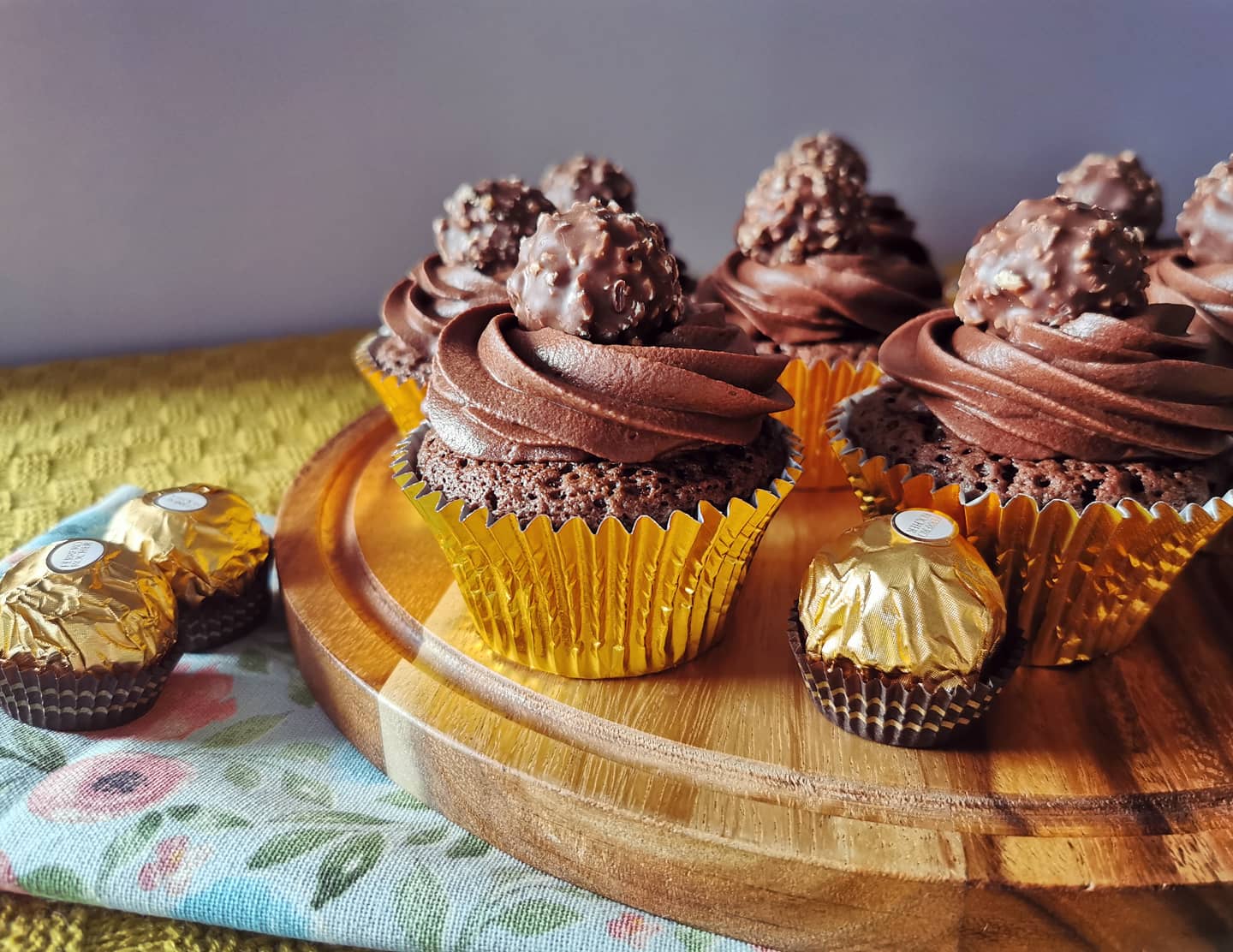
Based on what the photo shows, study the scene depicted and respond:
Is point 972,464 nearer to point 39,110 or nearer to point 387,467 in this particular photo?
point 387,467

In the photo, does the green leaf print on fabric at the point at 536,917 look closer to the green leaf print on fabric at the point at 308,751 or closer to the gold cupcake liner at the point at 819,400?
the green leaf print on fabric at the point at 308,751

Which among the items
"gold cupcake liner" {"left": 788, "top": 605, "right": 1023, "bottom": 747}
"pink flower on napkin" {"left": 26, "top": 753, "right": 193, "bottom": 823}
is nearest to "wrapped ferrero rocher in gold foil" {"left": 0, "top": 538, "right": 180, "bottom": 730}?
"pink flower on napkin" {"left": 26, "top": 753, "right": 193, "bottom": 823}

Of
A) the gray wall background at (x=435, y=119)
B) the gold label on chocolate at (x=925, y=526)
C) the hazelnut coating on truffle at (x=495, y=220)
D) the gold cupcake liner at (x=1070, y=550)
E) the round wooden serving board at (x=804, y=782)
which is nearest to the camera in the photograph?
the round wooden serving board at (x=804, y=782)

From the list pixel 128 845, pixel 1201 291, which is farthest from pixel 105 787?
pixel 1201 291

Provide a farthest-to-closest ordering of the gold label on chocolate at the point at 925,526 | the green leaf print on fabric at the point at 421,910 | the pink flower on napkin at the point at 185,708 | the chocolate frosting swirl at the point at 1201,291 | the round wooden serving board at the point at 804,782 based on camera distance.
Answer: the chocolate frosting swirl at the point at 1201,291 < the pink flower on napkin at the point at 185,708 < the gold label on chocolate at the point at 925,526 < the green leaf print on fabric at the point at 421,910 < the round wooden serving board at the point at 804,782

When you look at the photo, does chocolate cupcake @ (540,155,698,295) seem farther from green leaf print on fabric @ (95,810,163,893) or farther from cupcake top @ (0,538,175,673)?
green leaf print on fabric @ (95,810,163,893)

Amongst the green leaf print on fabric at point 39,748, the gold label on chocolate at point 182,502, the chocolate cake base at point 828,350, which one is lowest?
the green leaf print on fabric at point 39,748

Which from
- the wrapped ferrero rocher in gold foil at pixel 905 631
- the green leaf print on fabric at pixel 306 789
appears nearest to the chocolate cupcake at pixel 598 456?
the wrapped ferrero rocher in gold foil at pixel 905 631

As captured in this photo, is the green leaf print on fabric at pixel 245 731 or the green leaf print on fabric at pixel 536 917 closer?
the green leaf print on fabric at pixel 536 917

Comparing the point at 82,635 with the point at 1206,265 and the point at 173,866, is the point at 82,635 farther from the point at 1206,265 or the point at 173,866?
the point at 1206,265
